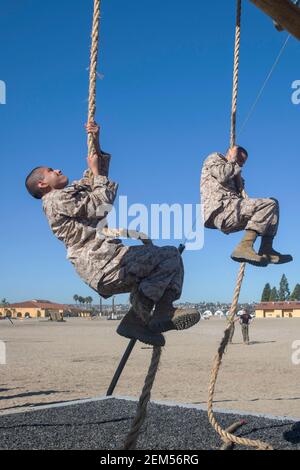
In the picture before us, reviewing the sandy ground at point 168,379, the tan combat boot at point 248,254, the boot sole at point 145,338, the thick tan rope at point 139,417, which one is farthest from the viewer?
the sandy ground at point 168,379

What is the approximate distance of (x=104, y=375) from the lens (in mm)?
15852

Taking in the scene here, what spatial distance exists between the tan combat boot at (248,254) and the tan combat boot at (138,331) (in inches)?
53.2

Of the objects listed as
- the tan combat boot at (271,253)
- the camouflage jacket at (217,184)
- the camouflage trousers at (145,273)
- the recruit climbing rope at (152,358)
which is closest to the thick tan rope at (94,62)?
the recruit climbing rope at (152,358)

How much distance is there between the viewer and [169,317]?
388 centimetres

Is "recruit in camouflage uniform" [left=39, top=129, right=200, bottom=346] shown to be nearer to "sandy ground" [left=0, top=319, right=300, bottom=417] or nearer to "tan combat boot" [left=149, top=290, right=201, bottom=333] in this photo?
"tan combat boot" [left=149, top=290, right=201, bottom=333]

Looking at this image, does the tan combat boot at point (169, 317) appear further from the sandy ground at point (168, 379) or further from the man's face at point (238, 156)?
the sandy ground at point (168, 379)

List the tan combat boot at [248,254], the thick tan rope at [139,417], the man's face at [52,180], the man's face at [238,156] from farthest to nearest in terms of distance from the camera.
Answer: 1. the man's face at [238,156]
2. the tan combat boot at [248,254]
3. the man's face at [52,180]
4. the thick tan rope at [139,417]

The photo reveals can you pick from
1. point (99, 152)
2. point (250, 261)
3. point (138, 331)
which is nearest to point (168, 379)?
point (250, 261)

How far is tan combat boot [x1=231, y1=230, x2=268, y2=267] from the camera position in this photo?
4973 mm

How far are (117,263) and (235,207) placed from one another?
190cm

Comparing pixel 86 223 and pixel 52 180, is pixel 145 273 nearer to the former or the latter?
pixel 86 223

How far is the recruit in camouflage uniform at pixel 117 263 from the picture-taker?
151 inches
